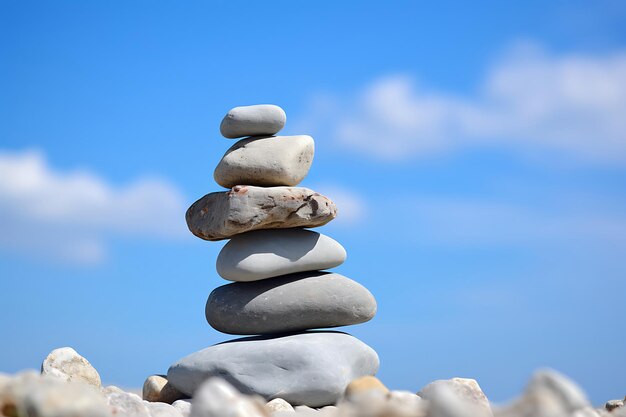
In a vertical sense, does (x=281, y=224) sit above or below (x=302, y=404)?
above

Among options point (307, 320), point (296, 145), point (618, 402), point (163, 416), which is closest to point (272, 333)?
point (307, 320)

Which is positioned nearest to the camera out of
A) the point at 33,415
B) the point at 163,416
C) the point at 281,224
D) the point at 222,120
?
the point at 33,415

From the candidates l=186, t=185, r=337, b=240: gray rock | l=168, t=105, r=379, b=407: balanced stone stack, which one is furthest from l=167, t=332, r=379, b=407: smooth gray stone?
l=186, t=185, r=337, b=240: gray rock

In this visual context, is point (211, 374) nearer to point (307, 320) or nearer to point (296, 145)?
point (307, 320)

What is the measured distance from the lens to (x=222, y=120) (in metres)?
8.49

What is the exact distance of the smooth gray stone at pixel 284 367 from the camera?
7.35 metres

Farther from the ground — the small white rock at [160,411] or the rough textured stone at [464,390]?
the rough textured stone at [464,390]

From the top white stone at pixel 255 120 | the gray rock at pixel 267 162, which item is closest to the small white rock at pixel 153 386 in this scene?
the gray rock at pixel 267 162

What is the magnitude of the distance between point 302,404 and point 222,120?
3241 millimetres

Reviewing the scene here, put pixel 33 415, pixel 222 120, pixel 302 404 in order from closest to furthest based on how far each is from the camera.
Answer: pixel 33 415 → pixel 302 404 → pixel 222 120

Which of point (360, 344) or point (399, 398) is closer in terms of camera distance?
point (399, 398)

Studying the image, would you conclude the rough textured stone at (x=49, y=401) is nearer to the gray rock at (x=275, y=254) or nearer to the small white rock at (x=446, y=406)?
the small white rock at (x=446, y=406)

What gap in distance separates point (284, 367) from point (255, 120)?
8.77 ft

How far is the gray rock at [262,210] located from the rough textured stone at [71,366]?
6.30ft
